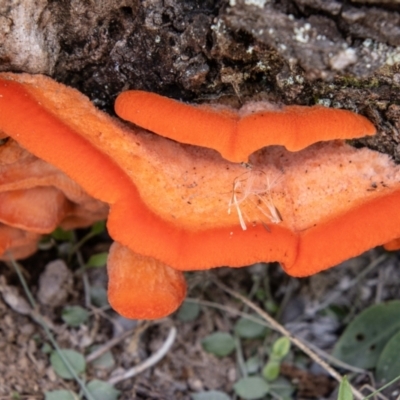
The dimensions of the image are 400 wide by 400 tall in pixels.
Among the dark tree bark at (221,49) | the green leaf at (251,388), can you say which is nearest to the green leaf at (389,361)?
the green leaf at (251,388)

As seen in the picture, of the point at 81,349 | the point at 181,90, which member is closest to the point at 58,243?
the point at 81,349

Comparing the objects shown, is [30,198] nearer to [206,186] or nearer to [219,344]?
[206,186]

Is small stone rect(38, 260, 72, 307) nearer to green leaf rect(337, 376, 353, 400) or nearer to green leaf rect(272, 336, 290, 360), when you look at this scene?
green leaf rect(272, 336, 290, 360)

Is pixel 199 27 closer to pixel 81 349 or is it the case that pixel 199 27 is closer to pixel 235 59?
pixel 235 59

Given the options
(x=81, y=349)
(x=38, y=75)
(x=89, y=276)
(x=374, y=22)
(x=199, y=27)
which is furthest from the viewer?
(x=89, y=276)

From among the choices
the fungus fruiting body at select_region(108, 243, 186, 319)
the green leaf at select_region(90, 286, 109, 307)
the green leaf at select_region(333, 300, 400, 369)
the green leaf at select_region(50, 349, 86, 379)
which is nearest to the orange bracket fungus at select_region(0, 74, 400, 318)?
the fungus fruiting body at select_region(108, 243, 186, 319)

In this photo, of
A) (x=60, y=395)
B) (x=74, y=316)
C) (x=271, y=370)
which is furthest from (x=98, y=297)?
(x=271, y=370)
